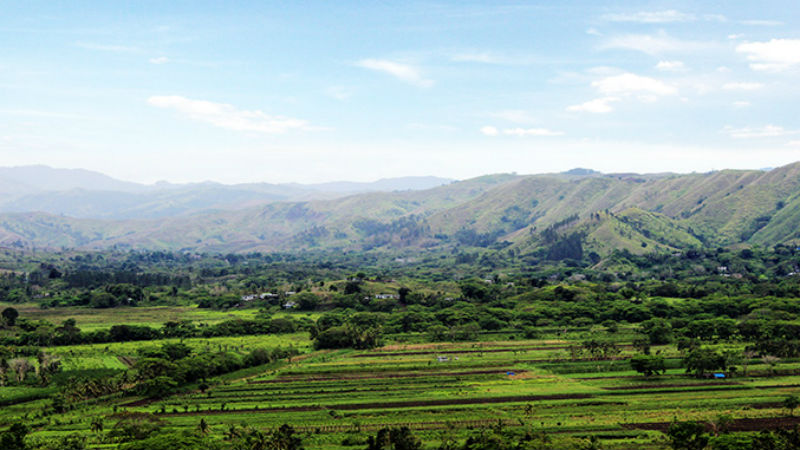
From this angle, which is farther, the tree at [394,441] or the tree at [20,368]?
the tree at [20,368]

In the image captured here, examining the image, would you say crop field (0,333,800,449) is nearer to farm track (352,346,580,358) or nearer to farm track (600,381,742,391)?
farm track (600,381,742,391)

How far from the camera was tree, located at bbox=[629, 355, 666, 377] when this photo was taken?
260 ft

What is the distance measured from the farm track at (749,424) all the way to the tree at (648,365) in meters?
18.9

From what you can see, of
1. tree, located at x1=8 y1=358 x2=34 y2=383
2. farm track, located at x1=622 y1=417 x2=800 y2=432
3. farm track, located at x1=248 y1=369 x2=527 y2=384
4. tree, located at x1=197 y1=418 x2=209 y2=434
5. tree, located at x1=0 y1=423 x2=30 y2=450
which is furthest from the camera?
farm track, located at x1=248 y1=369 x2=527 y2=384

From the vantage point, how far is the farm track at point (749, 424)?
5759cm

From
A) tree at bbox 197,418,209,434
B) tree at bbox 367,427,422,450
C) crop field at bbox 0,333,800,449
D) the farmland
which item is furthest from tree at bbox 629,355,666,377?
tree at bbox 197,418,209,434

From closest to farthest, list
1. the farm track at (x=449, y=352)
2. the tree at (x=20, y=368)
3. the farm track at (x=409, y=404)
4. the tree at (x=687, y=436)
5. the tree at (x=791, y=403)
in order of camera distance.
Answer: the tree at (x=687, y=436)
the tree at (x=791, y=403)
the farm track at (x=409, y=404)
the tree at (x=20, y=368)
the farm track at (x=449, y=352)

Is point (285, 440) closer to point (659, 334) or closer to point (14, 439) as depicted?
point (14, 439)

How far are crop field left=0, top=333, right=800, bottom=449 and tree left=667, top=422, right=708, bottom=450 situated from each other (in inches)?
64.9

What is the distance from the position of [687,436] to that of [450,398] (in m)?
26.7

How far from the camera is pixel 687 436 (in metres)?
52.8

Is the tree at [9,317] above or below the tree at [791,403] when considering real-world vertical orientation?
above

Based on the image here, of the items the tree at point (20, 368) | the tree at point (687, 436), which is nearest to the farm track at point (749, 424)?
the tree at point (687, 436)

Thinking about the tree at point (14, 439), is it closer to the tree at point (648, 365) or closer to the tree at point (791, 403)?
the tree at point (648, 365)
